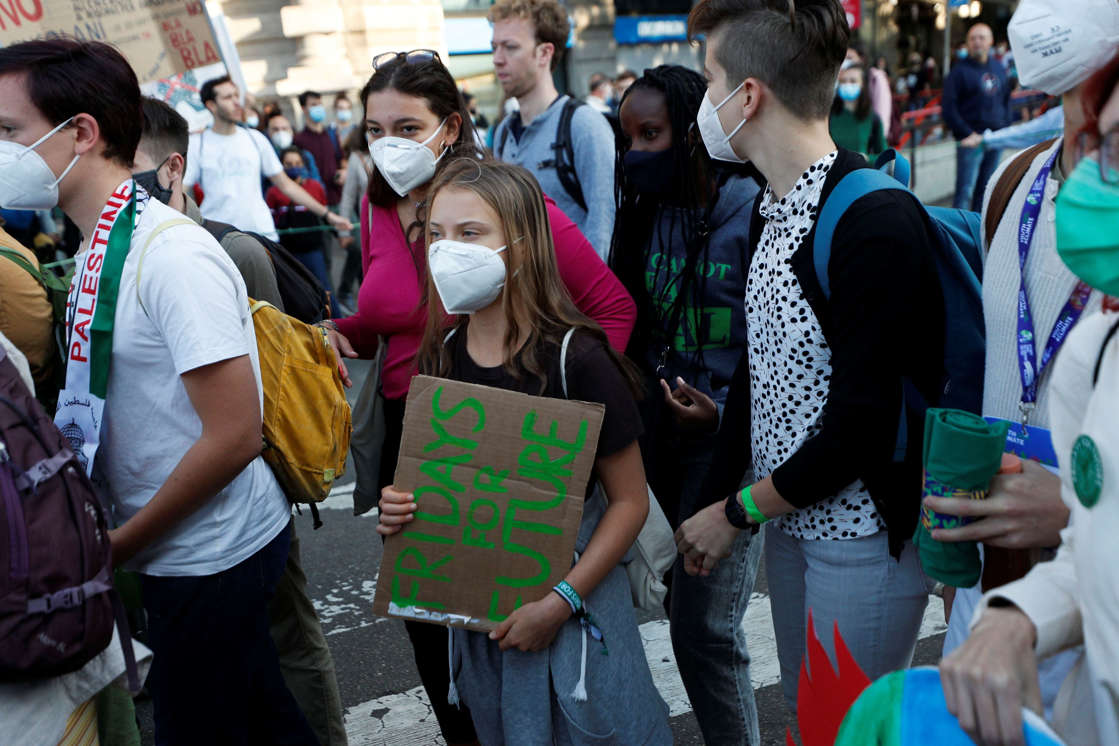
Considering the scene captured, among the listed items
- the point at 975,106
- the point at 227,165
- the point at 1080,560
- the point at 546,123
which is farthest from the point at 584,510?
the point at 975,106

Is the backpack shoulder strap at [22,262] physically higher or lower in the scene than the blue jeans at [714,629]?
higher

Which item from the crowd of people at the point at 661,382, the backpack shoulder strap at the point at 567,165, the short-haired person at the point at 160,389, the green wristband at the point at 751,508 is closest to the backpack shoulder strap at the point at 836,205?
the crowd of people at the point at 661,382

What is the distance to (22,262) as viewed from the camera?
256 cm

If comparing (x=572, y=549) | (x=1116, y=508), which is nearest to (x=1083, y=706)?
(x=1116, y=508)

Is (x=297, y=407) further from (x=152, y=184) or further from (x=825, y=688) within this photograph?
(x=825, y=688)

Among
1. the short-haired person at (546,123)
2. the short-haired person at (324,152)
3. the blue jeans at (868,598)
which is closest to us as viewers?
the blue jeans at (868,598)

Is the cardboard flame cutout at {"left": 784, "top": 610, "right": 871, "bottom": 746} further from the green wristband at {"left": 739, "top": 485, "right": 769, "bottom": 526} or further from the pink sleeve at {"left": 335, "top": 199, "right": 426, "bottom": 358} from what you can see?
the pink sleeve at {"left": 335, "top": 199, "right": 426, "bottom": 358}

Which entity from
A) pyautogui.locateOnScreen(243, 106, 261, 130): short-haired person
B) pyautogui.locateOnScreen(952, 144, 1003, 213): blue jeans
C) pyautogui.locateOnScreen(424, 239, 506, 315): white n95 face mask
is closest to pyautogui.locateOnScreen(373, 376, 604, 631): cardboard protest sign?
pyautogui.locateOnScreen(424, 239, 506, 315): white n95 face mask

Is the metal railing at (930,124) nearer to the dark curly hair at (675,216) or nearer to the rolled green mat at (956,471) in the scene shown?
the dark curly hair at (675,216)

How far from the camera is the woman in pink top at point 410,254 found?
2.77 meters

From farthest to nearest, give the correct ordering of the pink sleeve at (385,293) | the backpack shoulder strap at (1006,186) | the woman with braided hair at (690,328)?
the pink sleeve at (385,293)
the woman with braided hair at (690,328)
the backpack shoulder strap at (1006,186)

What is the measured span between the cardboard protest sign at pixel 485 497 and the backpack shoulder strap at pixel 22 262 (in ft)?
3.69

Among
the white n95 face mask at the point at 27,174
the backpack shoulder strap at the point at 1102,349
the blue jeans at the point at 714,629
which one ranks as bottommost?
the blue jeans at the point at 714,629

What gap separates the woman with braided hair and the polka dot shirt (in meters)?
0.47
